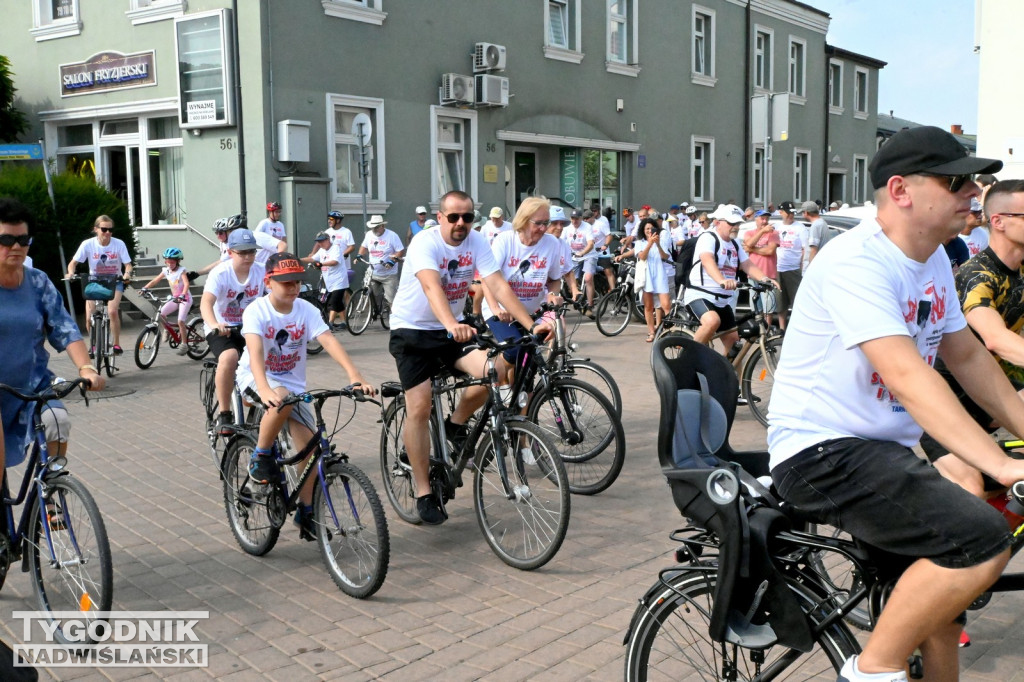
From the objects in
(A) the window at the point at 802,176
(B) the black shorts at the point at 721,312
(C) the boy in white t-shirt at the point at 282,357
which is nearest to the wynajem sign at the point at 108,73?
(B) the black shorts at the point at 721,312

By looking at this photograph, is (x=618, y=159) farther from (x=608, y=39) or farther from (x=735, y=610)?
(x=735, y=610)

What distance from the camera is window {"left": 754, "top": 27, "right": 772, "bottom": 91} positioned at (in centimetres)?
3138

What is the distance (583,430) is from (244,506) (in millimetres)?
2484

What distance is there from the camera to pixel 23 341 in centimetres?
458

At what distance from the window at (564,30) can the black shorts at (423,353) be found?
18569mm

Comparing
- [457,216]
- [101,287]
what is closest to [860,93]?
[101,287]

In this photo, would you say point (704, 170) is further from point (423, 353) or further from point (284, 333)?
point (284, 333)

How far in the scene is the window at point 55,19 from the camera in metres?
20.0

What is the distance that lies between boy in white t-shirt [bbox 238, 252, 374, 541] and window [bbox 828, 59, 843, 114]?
1333 inches

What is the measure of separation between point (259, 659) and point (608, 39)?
23066mm

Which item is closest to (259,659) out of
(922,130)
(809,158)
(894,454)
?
(894,454)

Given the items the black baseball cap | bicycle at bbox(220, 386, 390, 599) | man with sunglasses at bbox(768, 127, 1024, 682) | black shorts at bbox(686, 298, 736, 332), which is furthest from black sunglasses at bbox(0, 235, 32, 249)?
black shorts at bbox(686, 298, 736, 332)

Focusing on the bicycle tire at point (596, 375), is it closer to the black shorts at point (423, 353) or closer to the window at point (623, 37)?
the black shorts at point (423, 353)

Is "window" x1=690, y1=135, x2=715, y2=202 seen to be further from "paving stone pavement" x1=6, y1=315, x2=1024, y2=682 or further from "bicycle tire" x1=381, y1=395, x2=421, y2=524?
"bicycle tire" x1=381, y1=395, x2=421, y2=524
